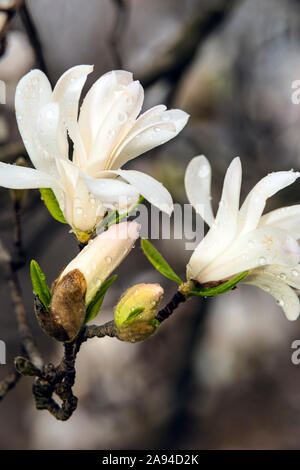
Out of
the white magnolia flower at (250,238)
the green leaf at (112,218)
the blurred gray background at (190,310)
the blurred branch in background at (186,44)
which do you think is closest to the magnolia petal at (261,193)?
the white magnolia flower at (250,238)

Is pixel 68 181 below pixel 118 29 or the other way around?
below

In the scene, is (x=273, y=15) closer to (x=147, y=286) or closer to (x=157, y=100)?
(x=157, y=100)

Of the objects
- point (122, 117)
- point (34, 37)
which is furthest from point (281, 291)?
point (34, 37)

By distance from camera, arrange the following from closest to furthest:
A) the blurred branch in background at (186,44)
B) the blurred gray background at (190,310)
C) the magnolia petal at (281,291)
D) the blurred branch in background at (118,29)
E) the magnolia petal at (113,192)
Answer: the magnolia petal at (113,192), the magnolia petal at (281,291), the blurred branch in background at (118,29), the blurred branch in background at (186,44), the blurred gray background at (190,310)

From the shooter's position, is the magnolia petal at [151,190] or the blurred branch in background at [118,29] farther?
the blurred branch in background at [118,29]

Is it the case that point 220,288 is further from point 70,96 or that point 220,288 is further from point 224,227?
point 70,96

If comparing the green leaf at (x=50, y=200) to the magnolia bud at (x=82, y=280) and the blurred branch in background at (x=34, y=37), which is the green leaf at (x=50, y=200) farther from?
the blurred branch in background at (x=34, y=37)

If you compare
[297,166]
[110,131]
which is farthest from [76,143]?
[297,166]
